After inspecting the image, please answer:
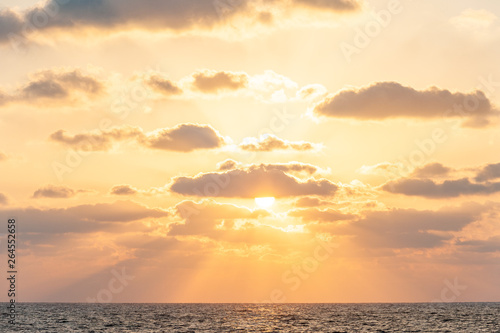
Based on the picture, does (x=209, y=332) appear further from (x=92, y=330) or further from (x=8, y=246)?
(x=8, y=246)

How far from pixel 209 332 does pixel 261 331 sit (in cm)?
1043

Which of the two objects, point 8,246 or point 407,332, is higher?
point 8,246

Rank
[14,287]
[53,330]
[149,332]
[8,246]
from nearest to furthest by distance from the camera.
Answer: [8,246], [14,287], [149,332], [53,330]

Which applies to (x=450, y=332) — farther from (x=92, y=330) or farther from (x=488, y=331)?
(x=92, y=330)

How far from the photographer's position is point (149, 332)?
114 meters

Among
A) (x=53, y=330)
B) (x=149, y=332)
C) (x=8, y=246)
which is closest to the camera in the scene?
(x=8, y=246)

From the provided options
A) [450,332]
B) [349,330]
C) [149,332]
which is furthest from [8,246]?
[450,332]

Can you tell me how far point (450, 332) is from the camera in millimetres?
116188

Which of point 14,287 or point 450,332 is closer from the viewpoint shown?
point 14,287

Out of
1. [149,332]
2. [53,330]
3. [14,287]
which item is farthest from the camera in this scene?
[53,330]

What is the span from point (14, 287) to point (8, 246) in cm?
1357

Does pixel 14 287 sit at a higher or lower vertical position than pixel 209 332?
higher

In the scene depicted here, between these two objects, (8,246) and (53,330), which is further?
(53,330)

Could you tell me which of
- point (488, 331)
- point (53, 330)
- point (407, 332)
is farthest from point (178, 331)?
point (488, 331)
